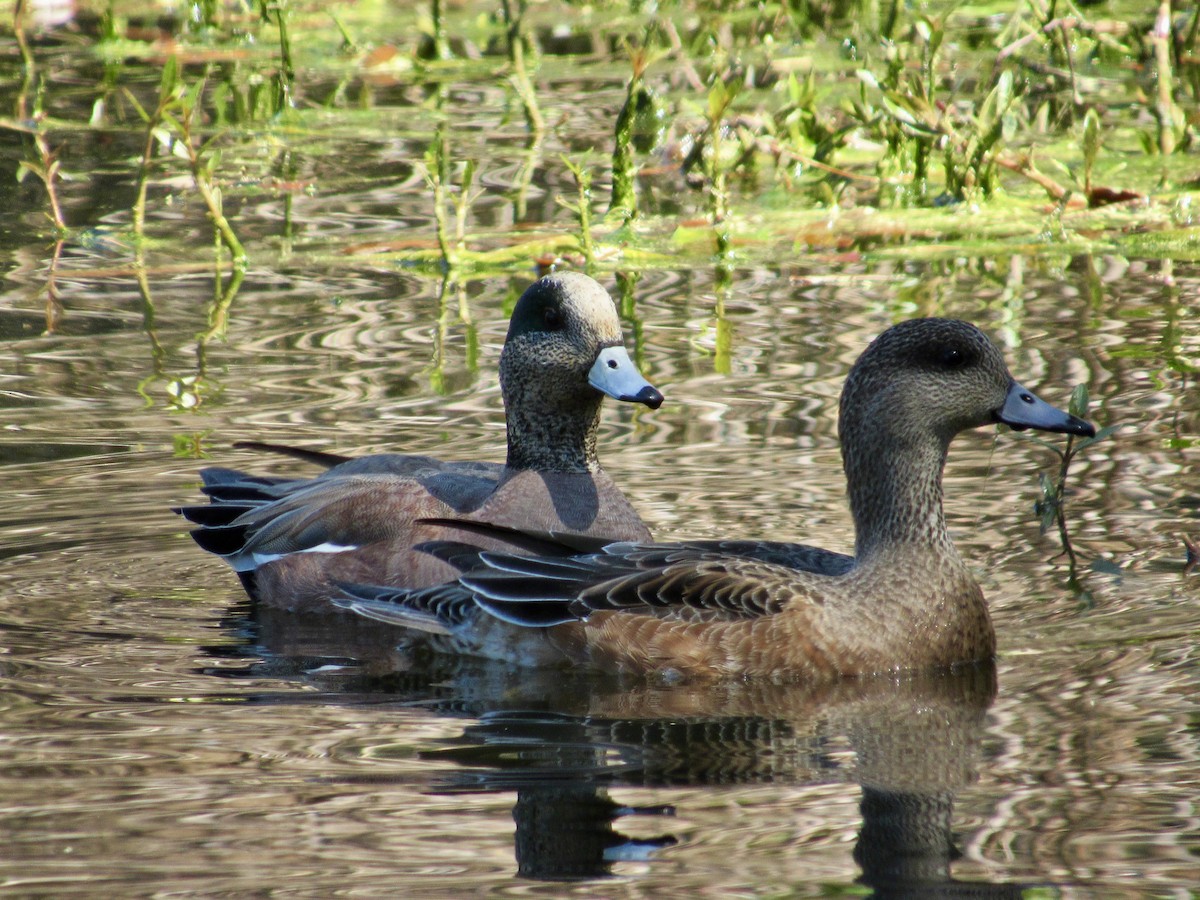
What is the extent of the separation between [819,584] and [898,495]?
418mm

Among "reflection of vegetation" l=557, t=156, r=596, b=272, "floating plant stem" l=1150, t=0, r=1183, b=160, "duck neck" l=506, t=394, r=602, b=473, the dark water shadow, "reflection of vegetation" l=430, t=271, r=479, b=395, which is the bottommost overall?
the dark water shadow

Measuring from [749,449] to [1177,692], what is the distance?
2.87 m

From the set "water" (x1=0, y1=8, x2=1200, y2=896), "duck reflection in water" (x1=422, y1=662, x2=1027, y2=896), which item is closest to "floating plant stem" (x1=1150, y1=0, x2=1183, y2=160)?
"water" (x1=0, y1=8, x2=1200, y2=896)

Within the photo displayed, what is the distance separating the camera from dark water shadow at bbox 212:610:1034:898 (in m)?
4.27

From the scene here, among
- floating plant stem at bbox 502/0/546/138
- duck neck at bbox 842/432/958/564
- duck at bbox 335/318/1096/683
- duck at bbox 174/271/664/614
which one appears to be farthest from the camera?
floating plant stem at bbox 502/0/546/138

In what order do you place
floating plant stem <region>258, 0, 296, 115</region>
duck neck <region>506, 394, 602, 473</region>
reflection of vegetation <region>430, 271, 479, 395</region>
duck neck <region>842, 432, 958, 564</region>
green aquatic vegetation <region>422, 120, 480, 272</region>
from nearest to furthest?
duck neck <region>842, 432, 958, 564</region>, duck neck <region>506, 394, 602, 473</region>, reflection of vegetation <region>430, 271, 479, 395</region>, green aquatic vegetation <region>422, 120, 480, 272</region>, floating plant stem <region>258, 0, 296, 115</region>

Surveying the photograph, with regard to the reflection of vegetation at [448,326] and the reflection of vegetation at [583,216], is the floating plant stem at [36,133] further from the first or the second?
the reflection of vegetation at [583,216]

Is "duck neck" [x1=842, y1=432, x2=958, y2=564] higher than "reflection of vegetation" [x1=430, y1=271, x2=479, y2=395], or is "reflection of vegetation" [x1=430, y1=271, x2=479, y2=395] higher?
"duck neck" [x1=842, y1=432, x2=958, y2=564]

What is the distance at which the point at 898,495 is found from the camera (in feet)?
20.0

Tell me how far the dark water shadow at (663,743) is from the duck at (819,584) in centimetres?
9

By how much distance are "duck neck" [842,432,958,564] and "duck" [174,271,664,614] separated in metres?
0.89

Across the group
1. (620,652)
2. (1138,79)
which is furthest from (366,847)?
(1138,79)

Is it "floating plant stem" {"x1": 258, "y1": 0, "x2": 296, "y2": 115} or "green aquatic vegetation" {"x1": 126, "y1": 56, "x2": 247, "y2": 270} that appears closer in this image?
"green aquatic vegetation" {"x1": 126, "y1": 56, "x2": 247, "y2": 270}

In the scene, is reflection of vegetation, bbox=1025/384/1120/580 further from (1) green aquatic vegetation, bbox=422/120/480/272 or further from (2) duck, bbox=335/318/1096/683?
(1) green aquatic vegetation, bbox=422/120/480/272
